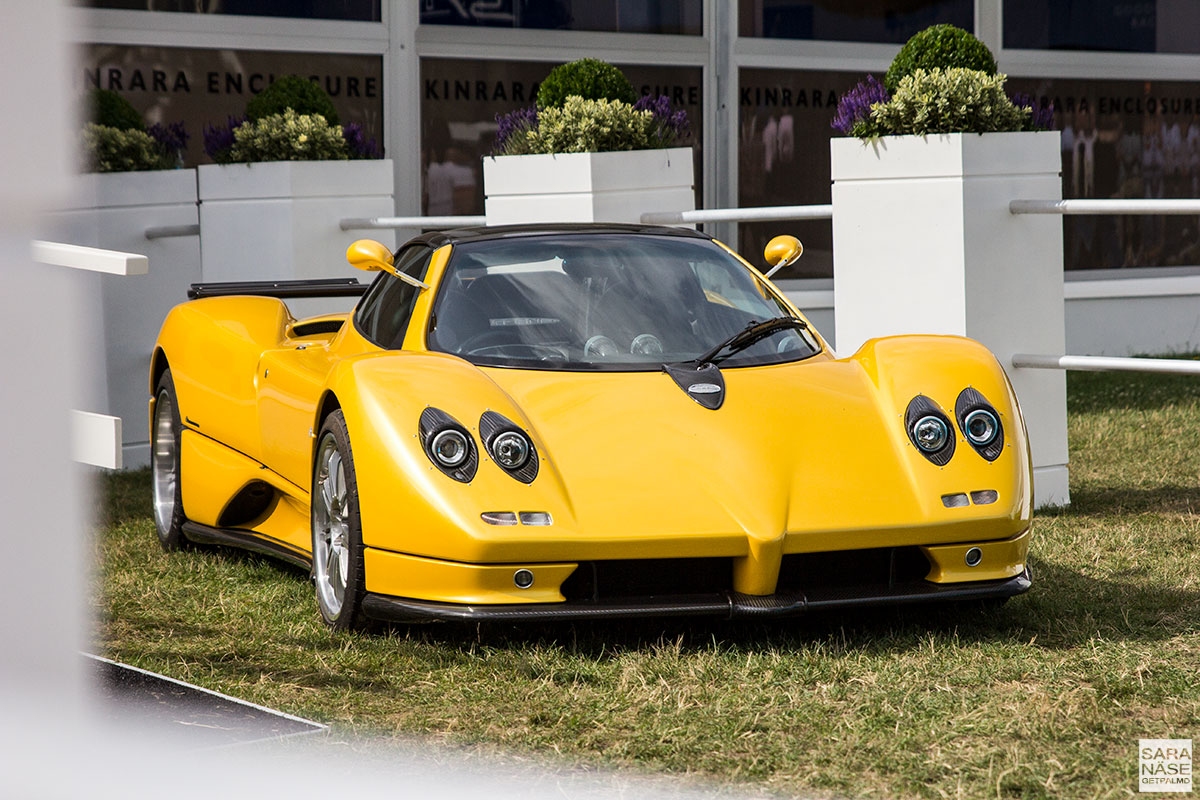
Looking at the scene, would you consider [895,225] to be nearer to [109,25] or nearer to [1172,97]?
[109,25]

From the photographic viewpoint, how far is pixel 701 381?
458 centimetres

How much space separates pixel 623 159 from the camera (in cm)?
Answer: 839

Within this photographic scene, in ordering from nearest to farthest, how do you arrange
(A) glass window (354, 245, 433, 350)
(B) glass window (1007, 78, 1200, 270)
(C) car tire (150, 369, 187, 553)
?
(A) glass window (354, 245, 433, 350) < (C) car tire (150, 369, 187, 553) < (B) glass window (1007, 78, 1200, 270)

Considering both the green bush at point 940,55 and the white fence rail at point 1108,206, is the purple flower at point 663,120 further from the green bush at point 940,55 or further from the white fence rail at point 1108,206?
the white fence rail at point 1108,206

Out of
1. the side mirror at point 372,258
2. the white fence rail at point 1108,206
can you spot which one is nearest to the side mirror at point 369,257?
the side mirror at point 372,258

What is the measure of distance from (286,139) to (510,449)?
5866mm

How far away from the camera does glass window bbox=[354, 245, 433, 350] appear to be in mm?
5121

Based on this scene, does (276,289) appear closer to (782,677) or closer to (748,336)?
(748,336)

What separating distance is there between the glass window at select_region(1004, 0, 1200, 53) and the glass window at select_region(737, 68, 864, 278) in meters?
1.85

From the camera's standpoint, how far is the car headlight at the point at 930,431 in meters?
4.39

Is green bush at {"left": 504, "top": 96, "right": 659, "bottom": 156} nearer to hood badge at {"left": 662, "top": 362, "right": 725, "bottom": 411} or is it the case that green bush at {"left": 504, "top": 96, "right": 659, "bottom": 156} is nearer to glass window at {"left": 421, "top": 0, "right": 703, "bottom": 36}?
hood badge at {"left": 662, "top": 362, "right": 725, "bottom": 411}

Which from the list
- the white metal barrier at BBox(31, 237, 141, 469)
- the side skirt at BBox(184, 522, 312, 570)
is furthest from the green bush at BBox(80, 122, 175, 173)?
the white metal barrier at BBox(31, 237, 141, 469)

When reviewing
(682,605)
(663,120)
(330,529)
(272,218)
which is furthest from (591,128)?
(682,605)

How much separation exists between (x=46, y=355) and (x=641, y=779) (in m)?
2.50
